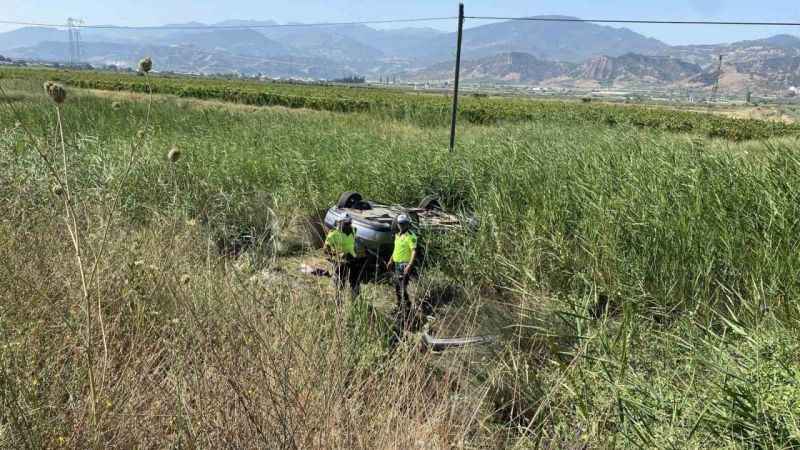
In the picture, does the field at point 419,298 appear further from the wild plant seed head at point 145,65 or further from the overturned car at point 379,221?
the overturned car at point 379,221

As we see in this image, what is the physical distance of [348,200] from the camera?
7.42 m

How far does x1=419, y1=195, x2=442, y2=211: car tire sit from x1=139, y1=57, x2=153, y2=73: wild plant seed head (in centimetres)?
617

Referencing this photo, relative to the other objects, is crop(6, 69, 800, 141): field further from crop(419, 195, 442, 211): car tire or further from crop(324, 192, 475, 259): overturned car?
crop(324, 192, 475, 259): overturned car

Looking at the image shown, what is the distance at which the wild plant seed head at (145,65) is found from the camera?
Answer: 2108 mm

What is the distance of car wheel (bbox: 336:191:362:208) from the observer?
7367mm

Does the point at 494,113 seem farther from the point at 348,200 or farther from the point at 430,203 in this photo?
the point at 348,200

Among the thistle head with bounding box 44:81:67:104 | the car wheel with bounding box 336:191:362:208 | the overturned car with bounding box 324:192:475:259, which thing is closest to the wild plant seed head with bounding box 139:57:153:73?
the thistle head with bounding box 44:81:67:104

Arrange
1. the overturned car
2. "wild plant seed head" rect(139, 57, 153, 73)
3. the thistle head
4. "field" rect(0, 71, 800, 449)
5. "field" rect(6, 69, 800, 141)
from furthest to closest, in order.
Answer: "field" rect(6, 69, 800, 141) → the overturned car → "field" rect(0, 71, 800, 449) → "wild plant seed head" rect(139, 57, 153, 73) → the thistle head

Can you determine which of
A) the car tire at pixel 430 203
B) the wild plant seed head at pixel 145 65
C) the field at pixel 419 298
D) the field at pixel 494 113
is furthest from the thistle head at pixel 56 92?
the field at pixel 494 113

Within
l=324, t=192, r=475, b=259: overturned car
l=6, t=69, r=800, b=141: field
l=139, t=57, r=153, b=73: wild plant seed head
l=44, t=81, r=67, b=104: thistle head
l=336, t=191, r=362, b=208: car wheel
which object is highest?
l=139, t=57, r=153, b=73: wild plant seed head

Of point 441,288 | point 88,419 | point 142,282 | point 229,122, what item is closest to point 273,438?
point 88,419

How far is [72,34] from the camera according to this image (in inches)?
487

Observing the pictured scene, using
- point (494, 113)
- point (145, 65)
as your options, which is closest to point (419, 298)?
point (145, 65)

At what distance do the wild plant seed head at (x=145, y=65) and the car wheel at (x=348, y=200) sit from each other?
5244mm
